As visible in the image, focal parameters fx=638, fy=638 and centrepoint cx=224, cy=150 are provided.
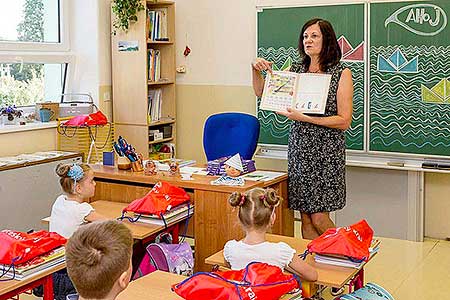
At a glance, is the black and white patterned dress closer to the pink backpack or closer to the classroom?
the classroom

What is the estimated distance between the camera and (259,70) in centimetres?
392

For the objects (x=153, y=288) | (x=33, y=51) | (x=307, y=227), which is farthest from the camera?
(x=33, y=51)

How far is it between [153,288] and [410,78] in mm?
3138

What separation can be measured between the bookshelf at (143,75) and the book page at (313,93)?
2.32 m

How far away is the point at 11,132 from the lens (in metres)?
5.12

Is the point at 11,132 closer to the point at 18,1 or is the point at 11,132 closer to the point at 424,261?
the point at 18,1

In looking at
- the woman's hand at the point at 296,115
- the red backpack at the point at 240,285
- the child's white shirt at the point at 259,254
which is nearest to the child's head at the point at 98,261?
the red backpack at the point at 240,285

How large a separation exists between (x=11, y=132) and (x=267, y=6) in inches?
93.8

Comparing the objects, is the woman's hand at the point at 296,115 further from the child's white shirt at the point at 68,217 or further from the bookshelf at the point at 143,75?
the bookshelf at the point at 143,75

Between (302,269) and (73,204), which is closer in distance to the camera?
(302,269)

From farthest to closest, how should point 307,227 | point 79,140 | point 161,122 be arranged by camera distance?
point 161,122 → point 79,140 → point 307,227

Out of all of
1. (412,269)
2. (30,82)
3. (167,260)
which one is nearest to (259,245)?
(167,260)

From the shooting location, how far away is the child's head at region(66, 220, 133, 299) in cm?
177

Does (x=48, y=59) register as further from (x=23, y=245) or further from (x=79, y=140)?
(x=23, y=245)
